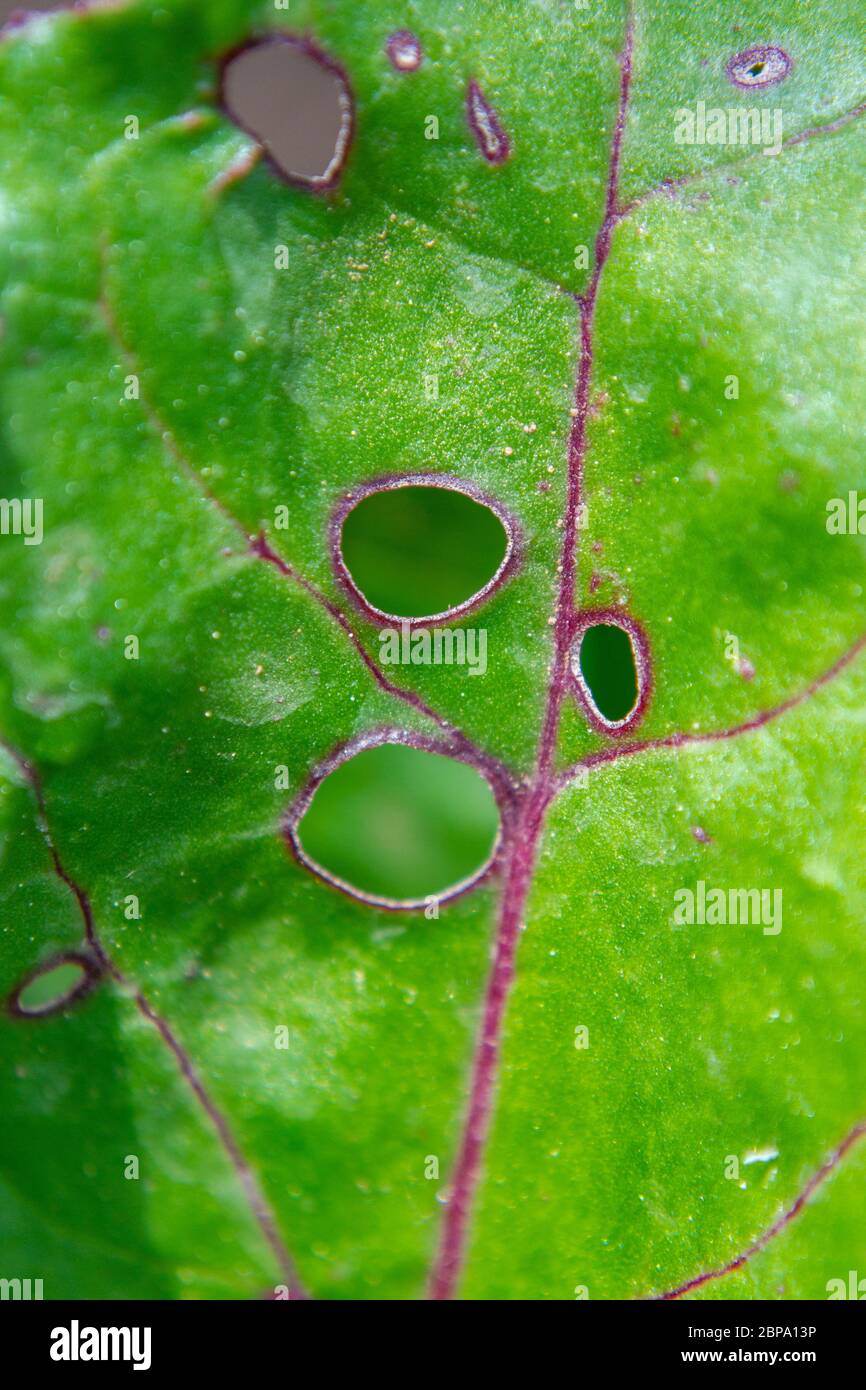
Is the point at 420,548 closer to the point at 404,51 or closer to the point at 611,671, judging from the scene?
the point at 611,671

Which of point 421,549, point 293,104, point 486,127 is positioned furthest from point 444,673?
point 293,104

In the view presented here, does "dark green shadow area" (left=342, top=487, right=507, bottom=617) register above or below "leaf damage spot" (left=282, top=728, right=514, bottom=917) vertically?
above

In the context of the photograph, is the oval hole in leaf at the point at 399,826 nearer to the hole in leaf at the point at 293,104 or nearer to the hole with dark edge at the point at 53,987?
the hole with dark edge at the point at 53,987

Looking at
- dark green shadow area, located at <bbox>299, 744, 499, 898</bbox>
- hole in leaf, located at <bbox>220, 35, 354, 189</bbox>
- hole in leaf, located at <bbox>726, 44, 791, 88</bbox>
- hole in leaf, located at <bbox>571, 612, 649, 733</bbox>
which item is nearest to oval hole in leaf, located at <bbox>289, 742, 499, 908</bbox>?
dark green shadow area, located at <bbox>299, 744, 499, 898</bbox>

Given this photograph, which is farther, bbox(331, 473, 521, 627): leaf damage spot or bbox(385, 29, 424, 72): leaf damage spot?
bbox(331, 473, 521, 627): leaf damage spot

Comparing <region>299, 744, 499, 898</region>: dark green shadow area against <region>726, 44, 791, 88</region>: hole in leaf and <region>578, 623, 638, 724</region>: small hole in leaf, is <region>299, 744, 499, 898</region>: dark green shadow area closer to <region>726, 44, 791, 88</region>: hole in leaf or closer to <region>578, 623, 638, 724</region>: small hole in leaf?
<region>578, 623, 638, 724</region>: small hole in leaf

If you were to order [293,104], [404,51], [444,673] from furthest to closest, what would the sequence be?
[293,104]
[444,673]
[404,51]

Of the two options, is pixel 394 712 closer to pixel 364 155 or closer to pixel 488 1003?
pixel 488 1003
